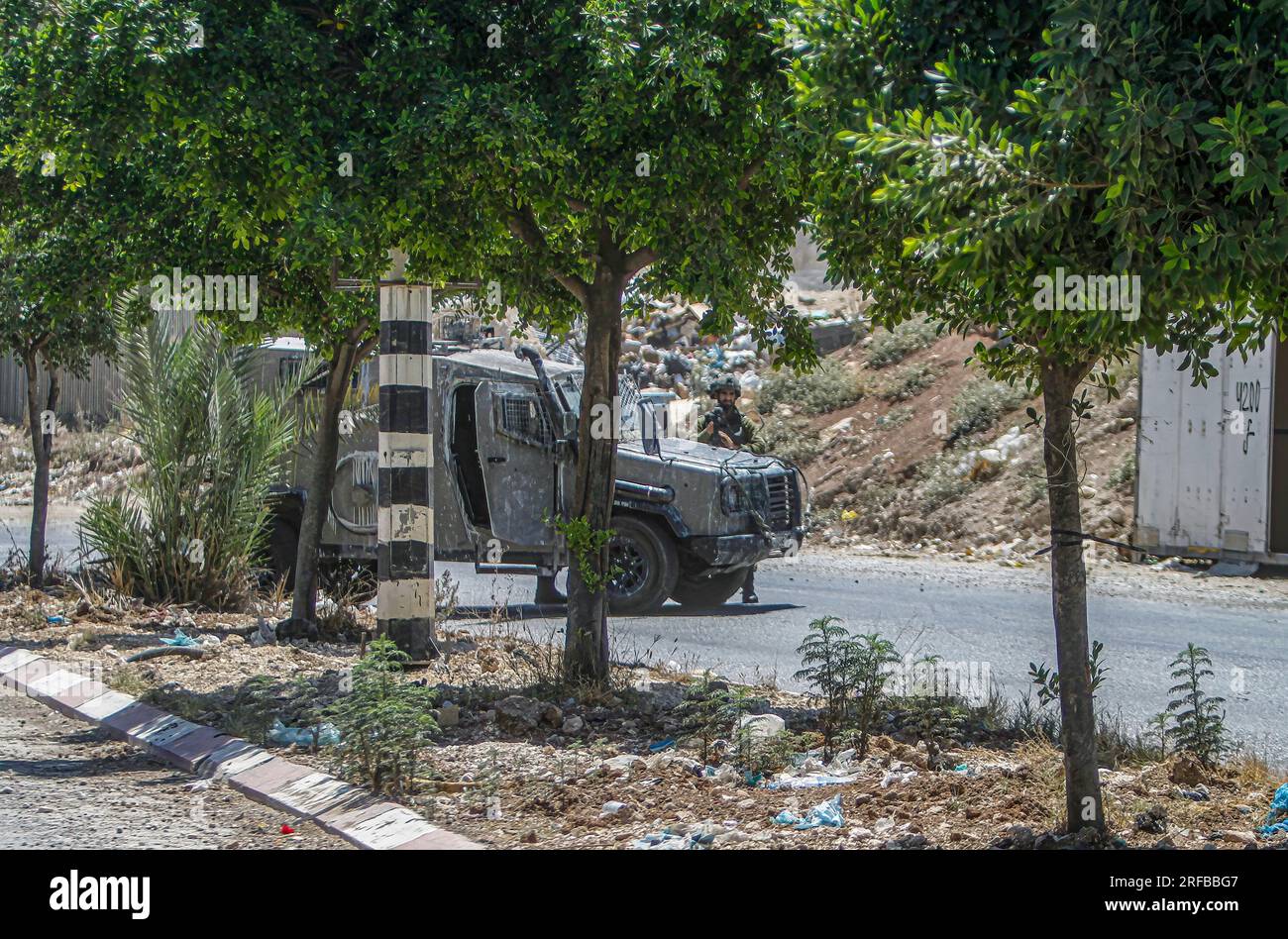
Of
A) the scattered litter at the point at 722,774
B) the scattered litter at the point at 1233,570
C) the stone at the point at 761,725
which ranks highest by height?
the scattered litter at the point at 1233,570

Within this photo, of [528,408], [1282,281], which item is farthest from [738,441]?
[1282,281]

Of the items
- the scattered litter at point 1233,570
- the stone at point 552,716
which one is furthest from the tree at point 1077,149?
the scattered litter at point 1233,570

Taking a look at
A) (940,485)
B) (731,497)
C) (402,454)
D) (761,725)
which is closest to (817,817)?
(761,725)

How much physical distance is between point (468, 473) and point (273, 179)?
18.9 ft

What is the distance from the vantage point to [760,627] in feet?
38.2

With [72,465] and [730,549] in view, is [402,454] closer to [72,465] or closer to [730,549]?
[730,549]

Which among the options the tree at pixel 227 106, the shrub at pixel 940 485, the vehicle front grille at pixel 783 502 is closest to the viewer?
the tree at pixel 227 106

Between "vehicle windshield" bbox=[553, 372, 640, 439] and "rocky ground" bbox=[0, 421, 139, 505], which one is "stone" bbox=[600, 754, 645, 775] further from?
"rocky ground" bbox=[0, 421, 139, 505]

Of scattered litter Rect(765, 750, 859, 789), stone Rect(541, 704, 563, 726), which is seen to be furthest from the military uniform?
scattered litter Rect(765, 750, 859, 789)

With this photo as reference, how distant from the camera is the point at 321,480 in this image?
10570mm

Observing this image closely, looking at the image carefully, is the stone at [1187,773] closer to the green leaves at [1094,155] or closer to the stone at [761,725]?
the stone at [761,725]

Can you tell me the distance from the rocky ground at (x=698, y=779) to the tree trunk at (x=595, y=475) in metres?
0.26

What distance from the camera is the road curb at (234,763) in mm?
5434

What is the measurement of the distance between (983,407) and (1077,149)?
19.2 meters
